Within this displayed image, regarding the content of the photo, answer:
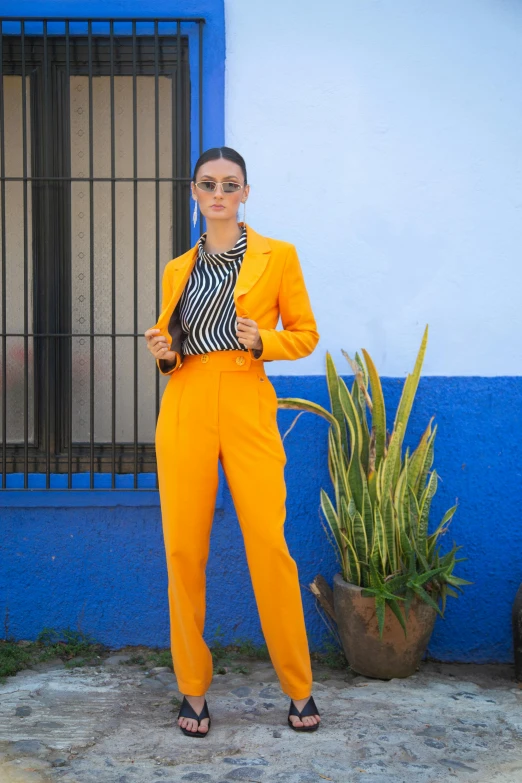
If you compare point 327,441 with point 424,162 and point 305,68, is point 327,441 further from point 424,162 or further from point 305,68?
point 305,68

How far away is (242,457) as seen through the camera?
2.90 meters

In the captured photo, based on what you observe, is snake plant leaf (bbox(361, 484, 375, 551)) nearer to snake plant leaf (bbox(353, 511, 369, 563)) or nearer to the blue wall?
snake plant leaf (bbox(353, 511, 369, 563))

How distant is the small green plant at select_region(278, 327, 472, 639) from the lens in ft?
11.5

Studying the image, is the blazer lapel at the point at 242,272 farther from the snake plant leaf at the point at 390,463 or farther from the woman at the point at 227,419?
the snake plant leaf at the point at 390,463

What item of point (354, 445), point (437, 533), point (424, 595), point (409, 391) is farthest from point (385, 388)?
point (424, 595)

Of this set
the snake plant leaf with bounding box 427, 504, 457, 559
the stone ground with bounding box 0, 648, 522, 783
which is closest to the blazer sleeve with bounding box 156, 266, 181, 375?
the stone ground with bounding box 0, 648, 522, 783

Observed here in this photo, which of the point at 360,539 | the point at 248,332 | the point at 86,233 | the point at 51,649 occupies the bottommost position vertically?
the point at 51,649

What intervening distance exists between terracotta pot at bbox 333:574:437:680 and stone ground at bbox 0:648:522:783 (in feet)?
0.20

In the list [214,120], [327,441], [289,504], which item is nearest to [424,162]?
[214,120]

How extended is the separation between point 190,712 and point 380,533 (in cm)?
101

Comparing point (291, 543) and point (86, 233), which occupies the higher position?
point (86, 233)

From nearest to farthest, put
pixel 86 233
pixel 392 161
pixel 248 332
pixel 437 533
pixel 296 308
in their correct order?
pixel 248 332 → pixel 296 308 → pixel 437 533 → pixel 392 161 → pixel 86 233

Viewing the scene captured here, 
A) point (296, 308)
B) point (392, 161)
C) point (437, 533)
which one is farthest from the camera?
point (392, 161)

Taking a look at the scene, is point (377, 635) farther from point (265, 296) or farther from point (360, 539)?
point (265, 296)
